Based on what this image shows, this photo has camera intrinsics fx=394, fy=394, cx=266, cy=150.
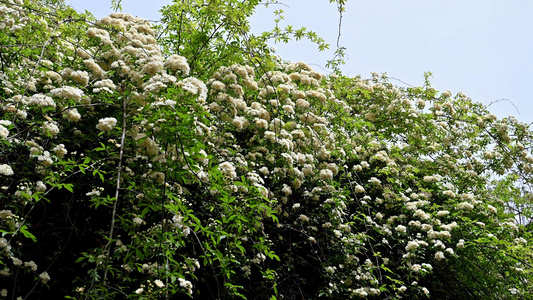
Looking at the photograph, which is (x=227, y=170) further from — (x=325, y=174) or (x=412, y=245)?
(x=412, y=245)

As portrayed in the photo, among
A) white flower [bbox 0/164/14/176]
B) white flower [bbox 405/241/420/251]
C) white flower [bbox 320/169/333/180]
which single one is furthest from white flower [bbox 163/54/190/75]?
white flower [bbox 405/241/420/251]

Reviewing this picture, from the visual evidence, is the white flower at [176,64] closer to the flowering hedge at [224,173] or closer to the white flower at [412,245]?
the flowering hedge at [224,173]

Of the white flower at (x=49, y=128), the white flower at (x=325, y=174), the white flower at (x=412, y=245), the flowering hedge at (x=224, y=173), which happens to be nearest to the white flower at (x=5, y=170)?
the flowering hedge at (x=224, y=173)

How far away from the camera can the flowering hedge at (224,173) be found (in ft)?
6.67

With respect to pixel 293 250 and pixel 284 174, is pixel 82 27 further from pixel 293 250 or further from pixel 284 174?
pixel 293 250

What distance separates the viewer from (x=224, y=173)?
2389mm

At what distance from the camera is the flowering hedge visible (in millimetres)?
2033

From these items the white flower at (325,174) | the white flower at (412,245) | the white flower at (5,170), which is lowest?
the white flower at (5,170)

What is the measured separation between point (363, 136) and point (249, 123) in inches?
64.3

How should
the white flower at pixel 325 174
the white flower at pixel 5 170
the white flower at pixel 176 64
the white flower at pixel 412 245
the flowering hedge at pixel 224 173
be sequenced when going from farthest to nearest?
the white flower at pixel 325 174
the white flower at pixel 412 245
the white flower at pixel 176 64
the flowering hedge at pixel 224 173
the white flower at pixel 5 170

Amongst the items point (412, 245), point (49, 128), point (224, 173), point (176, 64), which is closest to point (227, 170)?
point (224, 173)

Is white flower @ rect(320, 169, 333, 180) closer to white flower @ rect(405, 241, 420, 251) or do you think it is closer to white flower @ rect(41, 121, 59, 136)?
white flower @ rect(405, 241, 420, 251)

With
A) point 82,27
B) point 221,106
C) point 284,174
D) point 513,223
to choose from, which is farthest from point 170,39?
point 513,223

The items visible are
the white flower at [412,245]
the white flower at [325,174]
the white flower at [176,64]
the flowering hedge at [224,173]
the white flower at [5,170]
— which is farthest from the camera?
the white flower at [325,174]
